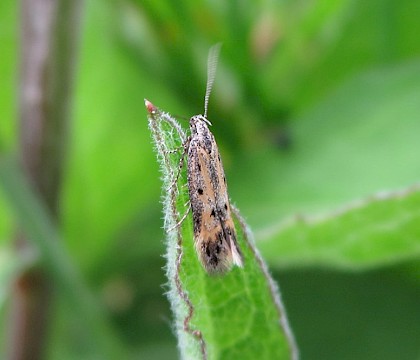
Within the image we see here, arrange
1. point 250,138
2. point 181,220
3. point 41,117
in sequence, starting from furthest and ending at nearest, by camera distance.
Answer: point 250,138
point 41,117
point 181,220

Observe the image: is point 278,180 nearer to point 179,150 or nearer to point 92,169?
point 92,169

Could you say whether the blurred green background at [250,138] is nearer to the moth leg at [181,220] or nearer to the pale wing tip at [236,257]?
the pale wing tip at [236,257]

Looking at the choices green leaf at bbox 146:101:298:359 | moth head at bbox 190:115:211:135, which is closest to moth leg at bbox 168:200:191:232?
green leaf at bbox 146:101:298:359

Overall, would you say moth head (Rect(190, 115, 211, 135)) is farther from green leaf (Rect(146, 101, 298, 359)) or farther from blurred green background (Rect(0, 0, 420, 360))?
green leaf (Rect(146, 101, 298, 359))

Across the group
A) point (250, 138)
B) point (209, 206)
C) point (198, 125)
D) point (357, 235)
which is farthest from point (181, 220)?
point (250, 138)

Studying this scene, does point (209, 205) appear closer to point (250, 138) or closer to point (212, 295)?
point (212, 295)

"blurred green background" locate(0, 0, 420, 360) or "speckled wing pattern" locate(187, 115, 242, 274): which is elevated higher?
"blurred green background" locate(0, 0, 420, 360)
